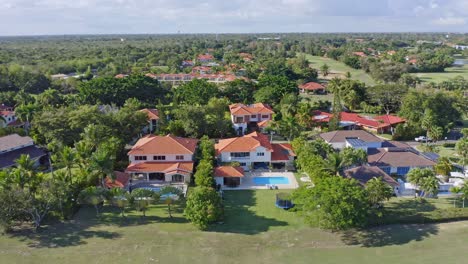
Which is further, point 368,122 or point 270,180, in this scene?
point 368,122

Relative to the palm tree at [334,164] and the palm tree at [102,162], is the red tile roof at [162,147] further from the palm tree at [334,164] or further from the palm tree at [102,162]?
the palm tree at [334,164]

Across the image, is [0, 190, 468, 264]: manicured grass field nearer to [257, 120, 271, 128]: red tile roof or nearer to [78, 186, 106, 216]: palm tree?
[78, 186, 106, 216]: palm tree

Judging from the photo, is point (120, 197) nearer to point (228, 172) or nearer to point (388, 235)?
point (228, 172)

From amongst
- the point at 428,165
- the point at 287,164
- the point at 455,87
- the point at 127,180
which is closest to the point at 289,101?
the point at 287,164

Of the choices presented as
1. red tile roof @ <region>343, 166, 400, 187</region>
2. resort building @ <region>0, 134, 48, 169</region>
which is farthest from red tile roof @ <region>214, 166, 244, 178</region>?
resort building @ <region>0, 134, 48, 169</region>

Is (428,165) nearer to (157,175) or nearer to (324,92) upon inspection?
(157,175)

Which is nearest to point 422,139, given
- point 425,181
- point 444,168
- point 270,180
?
point 444,168

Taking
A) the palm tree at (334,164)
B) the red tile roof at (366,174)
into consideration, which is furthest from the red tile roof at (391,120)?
the palm tree at (334,164)
